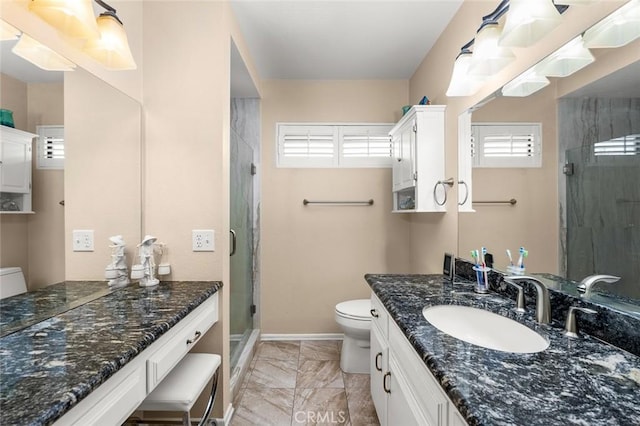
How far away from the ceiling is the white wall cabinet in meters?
1.42

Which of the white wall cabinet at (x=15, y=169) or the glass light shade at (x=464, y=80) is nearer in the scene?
the white wall cabinet at (x=15, y=169)

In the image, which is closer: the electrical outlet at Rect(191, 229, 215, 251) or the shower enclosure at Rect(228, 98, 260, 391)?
the electrical outlet at Rect(191, 229, 215, 251)

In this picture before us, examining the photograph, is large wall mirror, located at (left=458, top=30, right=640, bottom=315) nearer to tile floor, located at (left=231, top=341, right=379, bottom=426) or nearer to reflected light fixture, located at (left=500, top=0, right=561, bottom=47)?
reflected light fixture, located at (left=500, top=0, right=561, bottom=47)

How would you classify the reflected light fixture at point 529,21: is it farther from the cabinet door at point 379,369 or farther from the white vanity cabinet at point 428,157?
the cabinet door at point 379,369

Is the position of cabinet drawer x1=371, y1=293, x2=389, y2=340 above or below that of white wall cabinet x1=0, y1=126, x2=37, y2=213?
below

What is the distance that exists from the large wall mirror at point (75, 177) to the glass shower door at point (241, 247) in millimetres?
658

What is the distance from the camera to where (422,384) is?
37.0 inches

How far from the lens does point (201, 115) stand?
1.70m

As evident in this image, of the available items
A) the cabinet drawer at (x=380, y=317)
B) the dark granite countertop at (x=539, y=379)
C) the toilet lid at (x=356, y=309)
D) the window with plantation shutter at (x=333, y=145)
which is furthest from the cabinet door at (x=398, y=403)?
the window with plantation shutter at (x=333, y=145)

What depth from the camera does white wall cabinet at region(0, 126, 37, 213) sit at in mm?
949

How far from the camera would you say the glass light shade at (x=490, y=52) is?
1338mm

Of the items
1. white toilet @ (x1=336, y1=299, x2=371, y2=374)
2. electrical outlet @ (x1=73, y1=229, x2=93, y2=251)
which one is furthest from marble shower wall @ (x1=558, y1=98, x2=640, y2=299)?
electrical outlet @ (x1=73, y1=229, x2=93, y2=251)

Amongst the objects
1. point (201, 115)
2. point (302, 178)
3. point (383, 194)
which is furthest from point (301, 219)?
point (201, 115)

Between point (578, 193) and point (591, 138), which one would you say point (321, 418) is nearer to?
point (578, 193)
